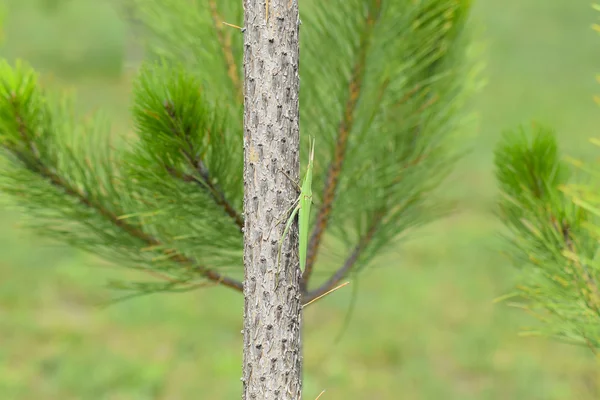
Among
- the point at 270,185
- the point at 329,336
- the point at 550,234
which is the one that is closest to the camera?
the point at 270,185

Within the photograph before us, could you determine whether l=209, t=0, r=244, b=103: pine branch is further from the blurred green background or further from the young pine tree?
the blurred green background

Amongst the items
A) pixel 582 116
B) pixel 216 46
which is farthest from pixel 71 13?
pixel 216 46

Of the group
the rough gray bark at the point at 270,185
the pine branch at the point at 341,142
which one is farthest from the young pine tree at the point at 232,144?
the rough gray bark at the point at 270,185

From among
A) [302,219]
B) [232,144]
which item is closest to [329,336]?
[232,144]

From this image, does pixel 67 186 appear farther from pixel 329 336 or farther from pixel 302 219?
pixel 329 336

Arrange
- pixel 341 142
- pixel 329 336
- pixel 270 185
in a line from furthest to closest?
pixel 329 336 → pixel 341 142 → pixel 270 185

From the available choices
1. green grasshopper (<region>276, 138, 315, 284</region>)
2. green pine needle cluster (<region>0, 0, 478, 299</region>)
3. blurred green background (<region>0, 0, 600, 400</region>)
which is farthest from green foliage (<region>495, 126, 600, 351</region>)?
blurred green background (<region>0, 0, 600, 400</region>)

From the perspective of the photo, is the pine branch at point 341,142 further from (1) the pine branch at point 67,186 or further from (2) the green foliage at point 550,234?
(2) the green foliage at point 550,234

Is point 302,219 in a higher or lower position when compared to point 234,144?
lower
